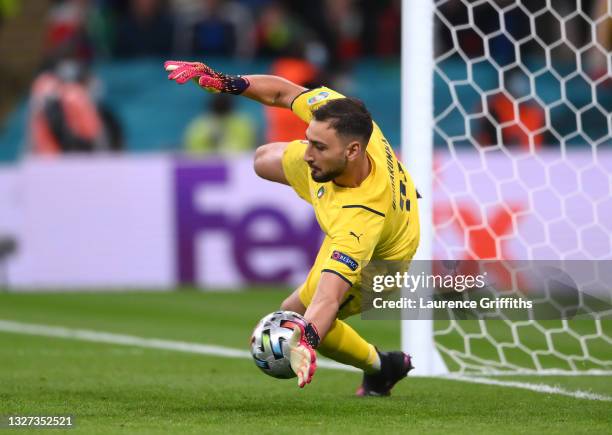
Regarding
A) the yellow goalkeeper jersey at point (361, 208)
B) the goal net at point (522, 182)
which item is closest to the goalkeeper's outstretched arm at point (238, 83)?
the yellow goalkeeper jersey at point (361, 208)

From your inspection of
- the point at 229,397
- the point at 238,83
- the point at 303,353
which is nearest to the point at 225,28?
the point at 238,83

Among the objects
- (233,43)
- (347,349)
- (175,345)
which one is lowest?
(175,345)

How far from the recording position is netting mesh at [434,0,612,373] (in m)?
9.53

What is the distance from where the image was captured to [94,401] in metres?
7.02

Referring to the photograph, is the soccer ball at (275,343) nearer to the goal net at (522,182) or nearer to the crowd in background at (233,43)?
the goal net at (522,182)

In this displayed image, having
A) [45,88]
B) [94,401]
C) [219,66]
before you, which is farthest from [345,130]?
[219,66]

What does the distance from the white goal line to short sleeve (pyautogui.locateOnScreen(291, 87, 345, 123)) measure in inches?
79.0

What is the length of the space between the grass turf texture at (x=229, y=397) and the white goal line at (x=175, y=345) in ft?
0.51

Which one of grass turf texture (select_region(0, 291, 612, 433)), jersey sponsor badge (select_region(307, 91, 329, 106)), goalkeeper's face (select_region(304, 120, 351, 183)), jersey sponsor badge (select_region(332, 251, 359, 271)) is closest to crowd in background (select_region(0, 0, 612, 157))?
grass turf texture (select_region(0, 291, 612, 433))

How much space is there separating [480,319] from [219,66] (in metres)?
9.72

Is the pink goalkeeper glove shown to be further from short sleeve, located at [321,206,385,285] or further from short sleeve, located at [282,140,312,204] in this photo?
short sleeve, located at [321,206,385,285]

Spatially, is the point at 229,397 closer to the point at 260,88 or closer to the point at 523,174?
the point at 260,88

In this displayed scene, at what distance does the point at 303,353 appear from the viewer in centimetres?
611

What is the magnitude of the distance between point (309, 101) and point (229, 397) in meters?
1.66
